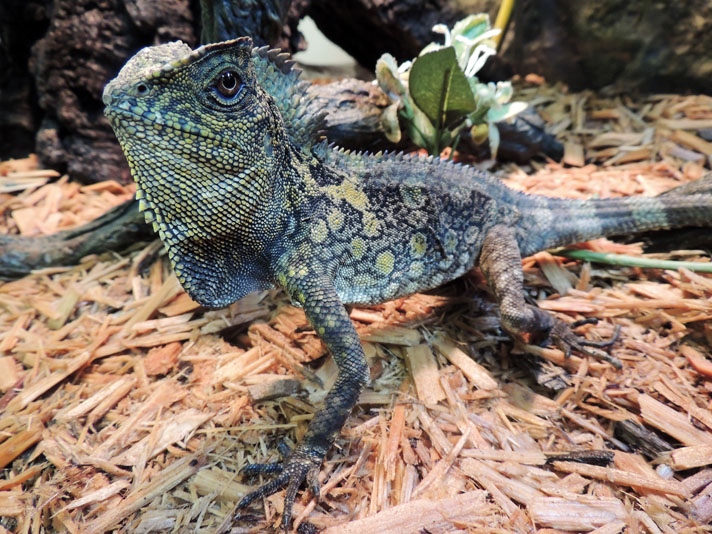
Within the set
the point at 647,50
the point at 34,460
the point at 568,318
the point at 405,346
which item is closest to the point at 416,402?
the point at 405,346

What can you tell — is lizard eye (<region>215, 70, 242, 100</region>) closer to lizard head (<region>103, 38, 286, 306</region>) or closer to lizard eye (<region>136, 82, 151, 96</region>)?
lizard head (<region>103, 38, 286, 306</region>)

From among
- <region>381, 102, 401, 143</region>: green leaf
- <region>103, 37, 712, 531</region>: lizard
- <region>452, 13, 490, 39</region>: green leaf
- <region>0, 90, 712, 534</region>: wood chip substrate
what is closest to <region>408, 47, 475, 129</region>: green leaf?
<region>381, 102, 401, 143</region>: green leaf

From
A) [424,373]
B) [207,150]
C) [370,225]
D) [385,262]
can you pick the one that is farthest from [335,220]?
[424,373]

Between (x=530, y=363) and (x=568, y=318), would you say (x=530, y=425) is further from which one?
(x=568, y=318)

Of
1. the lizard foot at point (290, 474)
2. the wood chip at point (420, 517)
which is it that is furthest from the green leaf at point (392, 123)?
the wood chip at point (420, 517)

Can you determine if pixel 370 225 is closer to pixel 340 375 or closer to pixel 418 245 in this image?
pixel 418 245

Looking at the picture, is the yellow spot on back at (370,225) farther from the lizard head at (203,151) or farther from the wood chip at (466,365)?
the wood chip at (466,365)
